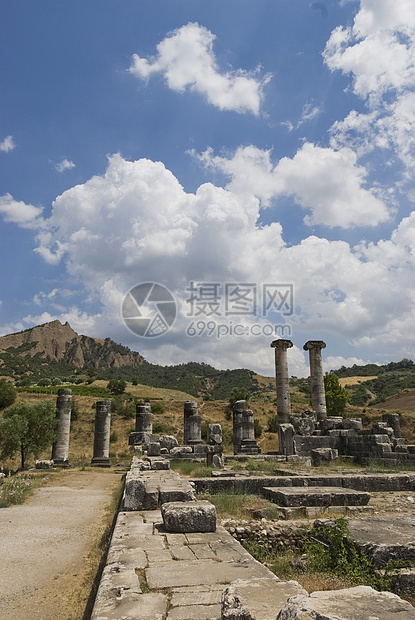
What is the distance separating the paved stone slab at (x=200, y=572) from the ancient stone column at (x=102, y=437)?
2405 cm

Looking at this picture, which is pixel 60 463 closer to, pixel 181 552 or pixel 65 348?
pixel 181 552

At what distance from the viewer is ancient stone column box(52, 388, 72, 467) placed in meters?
27.3

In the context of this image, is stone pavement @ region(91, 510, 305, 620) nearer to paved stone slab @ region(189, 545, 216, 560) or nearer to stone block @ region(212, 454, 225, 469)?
paved stone slab @ region(189, 545, 216, 560)

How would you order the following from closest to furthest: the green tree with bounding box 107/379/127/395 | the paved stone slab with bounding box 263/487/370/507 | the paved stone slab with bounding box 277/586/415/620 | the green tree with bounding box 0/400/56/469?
1. the paved stone slab with bounding box 277/586/415/620
2. the paved stone slab with bounding box 263/487/370/507
3. the green tree with bounding box 0/400/56/469
4. the green tree with bounding box 107/379/127/395

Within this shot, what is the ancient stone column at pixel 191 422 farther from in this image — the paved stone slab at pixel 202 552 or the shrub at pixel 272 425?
the paved stone slab at pixel 202 552

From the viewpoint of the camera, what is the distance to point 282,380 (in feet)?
86.4

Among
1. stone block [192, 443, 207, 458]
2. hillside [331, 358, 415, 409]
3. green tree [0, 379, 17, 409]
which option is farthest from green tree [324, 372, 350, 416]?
green tree [0, 379, 17, 409]

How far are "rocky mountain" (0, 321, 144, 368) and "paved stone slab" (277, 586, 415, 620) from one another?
345 feet

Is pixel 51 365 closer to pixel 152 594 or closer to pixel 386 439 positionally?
pixel 386 439

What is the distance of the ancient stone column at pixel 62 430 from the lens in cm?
2725

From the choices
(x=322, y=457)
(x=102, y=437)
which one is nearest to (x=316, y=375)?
(x=322, y=457)

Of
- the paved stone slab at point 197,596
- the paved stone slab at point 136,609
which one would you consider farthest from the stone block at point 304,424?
the paved stone slab at point 136,609

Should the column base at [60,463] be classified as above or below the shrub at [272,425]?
below

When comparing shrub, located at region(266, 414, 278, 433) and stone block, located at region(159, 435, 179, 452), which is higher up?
shrub, located at region(266, 414, 278, 433)
